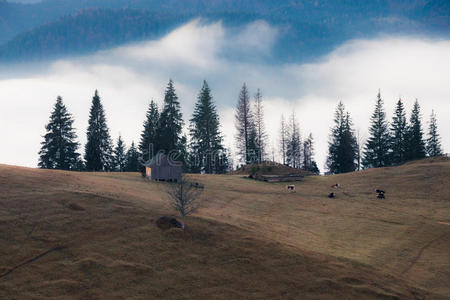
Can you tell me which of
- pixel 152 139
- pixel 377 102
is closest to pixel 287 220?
pixel 152 139

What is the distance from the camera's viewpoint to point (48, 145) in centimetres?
8650

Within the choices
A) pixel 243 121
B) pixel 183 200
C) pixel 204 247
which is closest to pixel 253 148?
pixel 243 121

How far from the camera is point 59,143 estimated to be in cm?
8644

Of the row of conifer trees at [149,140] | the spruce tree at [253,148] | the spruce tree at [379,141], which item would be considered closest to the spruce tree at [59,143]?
the row of conifer trees at [149,140]

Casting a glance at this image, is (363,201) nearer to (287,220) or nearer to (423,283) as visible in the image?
(287,220)

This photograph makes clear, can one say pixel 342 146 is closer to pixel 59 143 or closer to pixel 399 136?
pixel 399 136

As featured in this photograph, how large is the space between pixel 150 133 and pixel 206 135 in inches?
610

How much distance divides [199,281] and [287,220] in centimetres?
2102

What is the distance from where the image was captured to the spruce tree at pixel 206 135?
102 metres

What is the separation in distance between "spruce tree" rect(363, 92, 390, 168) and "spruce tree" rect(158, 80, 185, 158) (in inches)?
2235

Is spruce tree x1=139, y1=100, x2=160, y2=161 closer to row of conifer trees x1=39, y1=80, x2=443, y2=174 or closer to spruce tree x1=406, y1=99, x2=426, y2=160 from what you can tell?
row of conifer trees x1=39, y1=80, x2=443, y2=174

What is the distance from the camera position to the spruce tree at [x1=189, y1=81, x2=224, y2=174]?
101812 mm

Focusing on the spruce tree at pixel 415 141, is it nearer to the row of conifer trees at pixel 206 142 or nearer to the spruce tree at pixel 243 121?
the row of conifer trees at pixel 206 142

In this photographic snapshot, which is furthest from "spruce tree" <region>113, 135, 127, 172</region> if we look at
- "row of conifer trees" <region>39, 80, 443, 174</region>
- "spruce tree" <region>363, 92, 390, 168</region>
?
"spruce tree" <region>363, 92, 390, 168</region>
